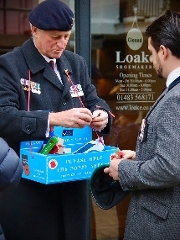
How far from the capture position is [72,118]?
288 cm

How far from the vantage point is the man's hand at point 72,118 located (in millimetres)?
2879

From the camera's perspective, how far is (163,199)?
256 centimetres

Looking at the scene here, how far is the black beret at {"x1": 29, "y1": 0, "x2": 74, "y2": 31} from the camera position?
2.97m

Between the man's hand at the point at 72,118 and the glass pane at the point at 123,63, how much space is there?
1645 mm

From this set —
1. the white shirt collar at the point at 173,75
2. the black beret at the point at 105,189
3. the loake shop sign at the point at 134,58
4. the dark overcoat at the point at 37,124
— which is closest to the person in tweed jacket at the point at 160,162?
the white shirt collar at the point at 173,75

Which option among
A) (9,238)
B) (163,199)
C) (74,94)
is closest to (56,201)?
(9,238)

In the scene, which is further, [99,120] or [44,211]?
[44,211]

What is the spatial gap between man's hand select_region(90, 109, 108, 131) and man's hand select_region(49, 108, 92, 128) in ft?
A: 0.33

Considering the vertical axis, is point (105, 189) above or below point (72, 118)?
below

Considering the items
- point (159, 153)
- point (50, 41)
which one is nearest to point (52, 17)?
point (50, 41)

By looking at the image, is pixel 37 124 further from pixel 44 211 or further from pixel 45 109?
pixel 44 211

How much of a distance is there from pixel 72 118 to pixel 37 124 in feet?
0.62

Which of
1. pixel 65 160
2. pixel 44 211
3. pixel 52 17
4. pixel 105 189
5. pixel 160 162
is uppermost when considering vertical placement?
pixel 52 17

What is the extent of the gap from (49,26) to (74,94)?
1.36 feet
